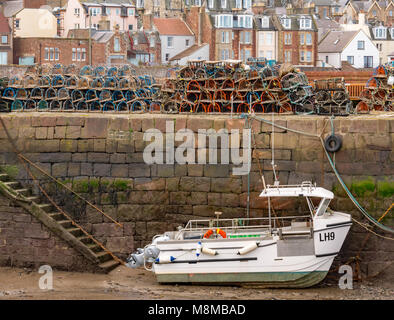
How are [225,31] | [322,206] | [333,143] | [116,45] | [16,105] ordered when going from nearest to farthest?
A: [322,206], [333,143], [16,105], [116,45], [225,31]

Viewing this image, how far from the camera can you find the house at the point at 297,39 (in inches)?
2665

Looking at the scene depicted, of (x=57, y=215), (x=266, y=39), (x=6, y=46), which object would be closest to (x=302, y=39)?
(x=266, y=39)

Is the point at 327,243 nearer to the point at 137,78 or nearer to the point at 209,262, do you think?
the point at 209,262

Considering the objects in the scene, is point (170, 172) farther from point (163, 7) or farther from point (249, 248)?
point (163, 7)

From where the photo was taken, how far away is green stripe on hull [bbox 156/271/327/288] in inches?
730

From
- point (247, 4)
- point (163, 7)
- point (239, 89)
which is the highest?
point (163, 7)

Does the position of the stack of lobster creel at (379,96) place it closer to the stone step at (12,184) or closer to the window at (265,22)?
the stone step at (12,184)

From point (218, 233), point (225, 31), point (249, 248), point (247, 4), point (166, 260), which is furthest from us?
point (247, 4)

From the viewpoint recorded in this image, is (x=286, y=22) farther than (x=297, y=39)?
Yes

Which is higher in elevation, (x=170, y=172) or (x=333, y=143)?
(x=333, y=143)

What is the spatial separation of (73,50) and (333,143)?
42.7m

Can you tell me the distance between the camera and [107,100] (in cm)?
2536

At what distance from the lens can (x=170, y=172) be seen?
68.2 ft

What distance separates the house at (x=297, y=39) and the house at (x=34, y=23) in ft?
54.4
